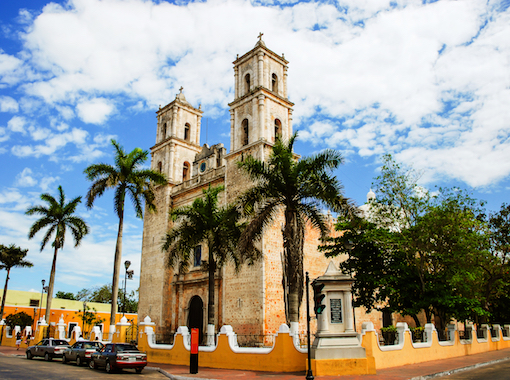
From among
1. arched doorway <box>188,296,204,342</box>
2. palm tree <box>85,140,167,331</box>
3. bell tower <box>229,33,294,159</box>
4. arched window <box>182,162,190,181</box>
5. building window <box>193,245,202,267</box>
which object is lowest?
arched doorway <box>188,296,204,342</box>

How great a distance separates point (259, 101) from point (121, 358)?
17.8 m

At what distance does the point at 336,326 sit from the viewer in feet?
40.6

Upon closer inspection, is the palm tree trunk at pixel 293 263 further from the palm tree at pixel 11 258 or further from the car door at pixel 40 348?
the palm tree at pixel 11 258

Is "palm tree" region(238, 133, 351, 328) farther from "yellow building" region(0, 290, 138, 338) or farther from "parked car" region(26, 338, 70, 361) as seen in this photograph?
"yellow building" region(0, 290, 138, 338)

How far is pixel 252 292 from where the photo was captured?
23.2m

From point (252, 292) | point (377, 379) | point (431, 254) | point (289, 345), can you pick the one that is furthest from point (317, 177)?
point (252, 292)

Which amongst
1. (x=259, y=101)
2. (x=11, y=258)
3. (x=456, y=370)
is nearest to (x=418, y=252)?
(x=456, y=370)

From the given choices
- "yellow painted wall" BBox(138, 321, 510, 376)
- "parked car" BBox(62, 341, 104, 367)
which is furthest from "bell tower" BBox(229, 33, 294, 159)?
"parked car" BBox(62, 341, 104, 367)

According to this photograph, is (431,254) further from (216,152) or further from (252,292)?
(216,152)

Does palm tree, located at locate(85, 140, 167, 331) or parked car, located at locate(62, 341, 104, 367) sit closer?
parked car, located at locate(62, 341, 104, 367)

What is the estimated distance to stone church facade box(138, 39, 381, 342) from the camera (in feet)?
76.7

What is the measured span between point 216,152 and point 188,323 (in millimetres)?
12644

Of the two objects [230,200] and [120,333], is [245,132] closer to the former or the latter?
[230,200]

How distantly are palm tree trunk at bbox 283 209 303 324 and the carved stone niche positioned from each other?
163 centimetres
